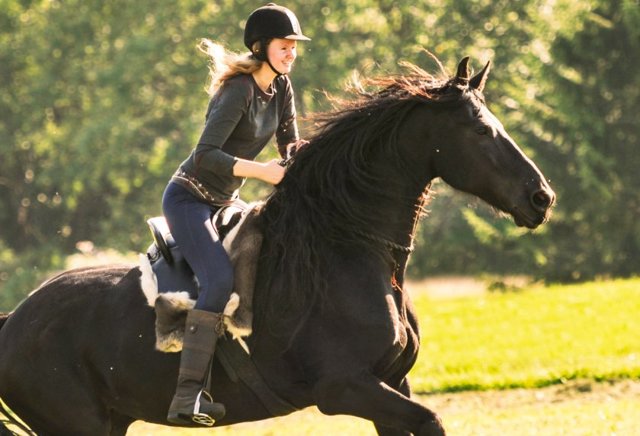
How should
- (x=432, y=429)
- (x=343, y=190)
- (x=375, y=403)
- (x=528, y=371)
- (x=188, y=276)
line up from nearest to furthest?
(x=432, y=429), (x=375, y=403), (x=343, y=190), (x=188, y=276), (x=528, y=371)

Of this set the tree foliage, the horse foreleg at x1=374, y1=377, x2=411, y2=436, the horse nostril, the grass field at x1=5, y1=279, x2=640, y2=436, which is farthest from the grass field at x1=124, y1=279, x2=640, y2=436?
the tree foliage

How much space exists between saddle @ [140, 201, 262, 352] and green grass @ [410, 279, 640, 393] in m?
7.65

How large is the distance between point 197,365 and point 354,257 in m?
1.03

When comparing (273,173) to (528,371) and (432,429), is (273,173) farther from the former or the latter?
(528,371)

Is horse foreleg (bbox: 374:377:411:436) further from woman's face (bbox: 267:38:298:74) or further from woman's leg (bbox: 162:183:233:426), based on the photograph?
woman's face (bbox: 267:38:298:74)

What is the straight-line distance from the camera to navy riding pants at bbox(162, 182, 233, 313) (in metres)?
6.70

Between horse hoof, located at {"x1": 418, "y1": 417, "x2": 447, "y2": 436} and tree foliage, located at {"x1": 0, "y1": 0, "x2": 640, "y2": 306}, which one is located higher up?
horse hoof, located at {"x1": 418, "y1": 417, "x2": 447, "y2": 436}

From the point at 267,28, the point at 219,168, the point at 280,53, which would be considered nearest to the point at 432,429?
the point at 219,168

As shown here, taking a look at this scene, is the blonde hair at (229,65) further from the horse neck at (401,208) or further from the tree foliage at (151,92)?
the tree foliage at (151,92)

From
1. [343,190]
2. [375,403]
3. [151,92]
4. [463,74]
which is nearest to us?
[375,403]

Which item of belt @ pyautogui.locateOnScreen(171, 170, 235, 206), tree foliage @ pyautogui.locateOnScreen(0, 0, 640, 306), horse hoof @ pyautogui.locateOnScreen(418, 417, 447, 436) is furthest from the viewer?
tree foliage @ pyautogui.locateOnScreen(0, 0, 640, 306)

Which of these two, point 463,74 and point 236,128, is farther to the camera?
point 236,128

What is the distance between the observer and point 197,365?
6.75 m

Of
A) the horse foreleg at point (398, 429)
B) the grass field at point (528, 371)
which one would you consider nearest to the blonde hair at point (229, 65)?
the horse foreleg at point (398, 429)
